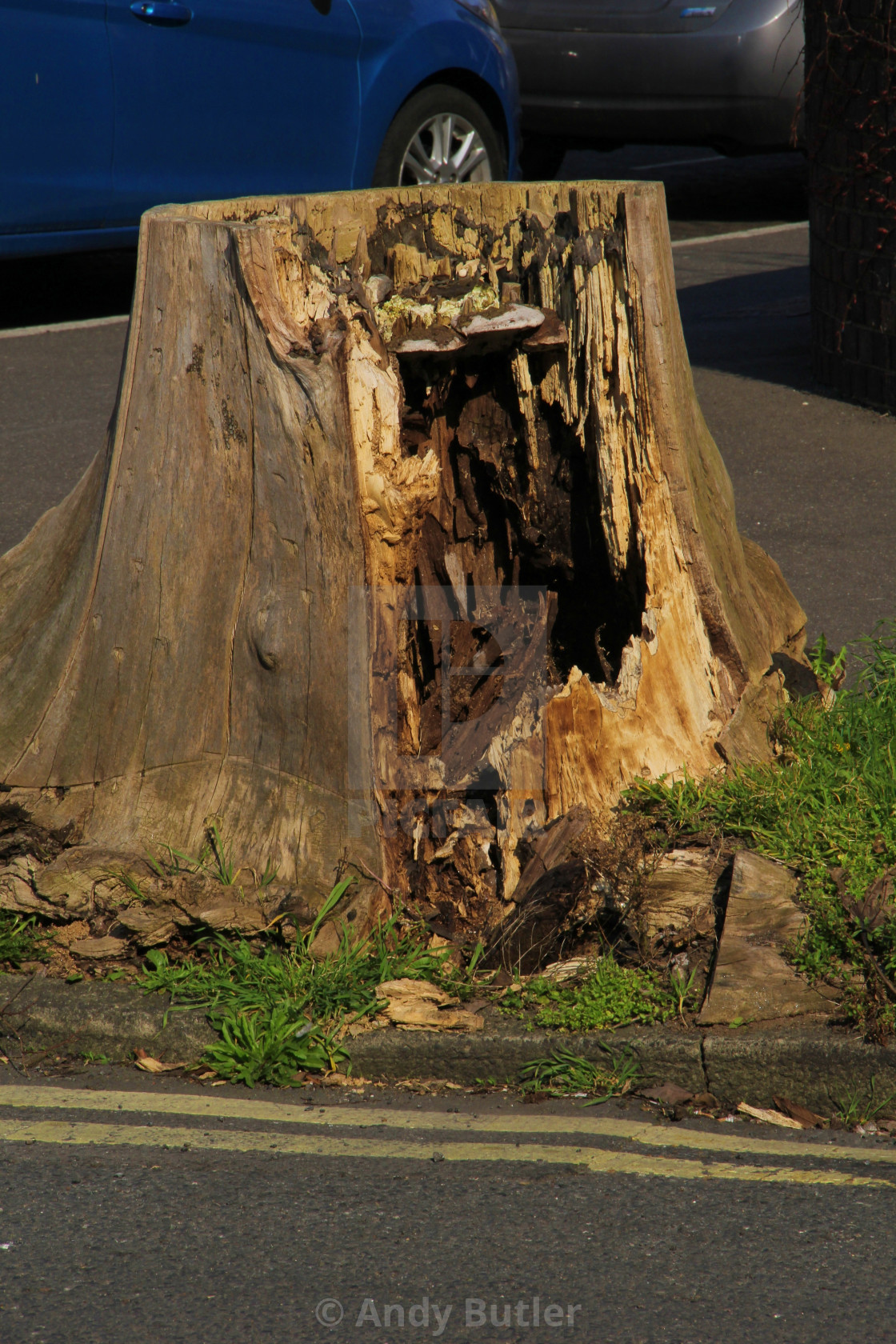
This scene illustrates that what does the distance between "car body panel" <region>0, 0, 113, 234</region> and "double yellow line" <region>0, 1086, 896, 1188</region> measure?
567cm

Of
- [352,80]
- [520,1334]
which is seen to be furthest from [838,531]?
[352,80]

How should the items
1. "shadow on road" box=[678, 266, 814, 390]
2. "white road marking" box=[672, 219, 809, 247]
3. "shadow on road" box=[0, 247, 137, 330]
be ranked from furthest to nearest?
"white road marking" box=[672, 219, 809, 247], "shadow on road" box=[0, 247, 137, 330], "shadow on road" box=[678, 266, 814, 390]

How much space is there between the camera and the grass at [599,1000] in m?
2.64

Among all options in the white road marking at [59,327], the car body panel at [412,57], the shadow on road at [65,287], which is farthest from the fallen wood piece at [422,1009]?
the shadow on road at [65,287]

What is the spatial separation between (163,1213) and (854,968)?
4.41 ft

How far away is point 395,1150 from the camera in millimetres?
2422

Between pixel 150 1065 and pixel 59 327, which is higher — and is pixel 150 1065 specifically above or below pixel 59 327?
below

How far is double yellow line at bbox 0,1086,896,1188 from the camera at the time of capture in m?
2.36

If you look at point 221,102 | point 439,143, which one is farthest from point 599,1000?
point 439,143

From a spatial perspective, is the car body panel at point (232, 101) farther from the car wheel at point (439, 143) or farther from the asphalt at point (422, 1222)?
the asphalt at point (422, 1222)

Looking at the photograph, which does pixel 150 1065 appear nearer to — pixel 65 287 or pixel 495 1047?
pixel 495 1047

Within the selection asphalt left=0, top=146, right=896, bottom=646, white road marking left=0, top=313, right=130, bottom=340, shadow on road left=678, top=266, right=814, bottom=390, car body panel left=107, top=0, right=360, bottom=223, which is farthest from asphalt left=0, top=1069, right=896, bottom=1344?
white road marking left=0, top=313, right=130, bottom=340

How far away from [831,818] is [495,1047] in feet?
2.92

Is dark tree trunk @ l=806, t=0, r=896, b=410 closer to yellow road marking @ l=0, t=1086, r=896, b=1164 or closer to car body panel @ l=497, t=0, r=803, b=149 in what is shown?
car body panel @ l=497, t=0, r=803, b=149
